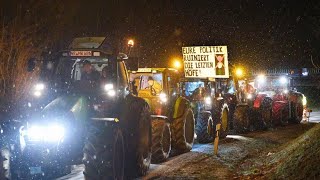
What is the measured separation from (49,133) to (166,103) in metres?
6.58

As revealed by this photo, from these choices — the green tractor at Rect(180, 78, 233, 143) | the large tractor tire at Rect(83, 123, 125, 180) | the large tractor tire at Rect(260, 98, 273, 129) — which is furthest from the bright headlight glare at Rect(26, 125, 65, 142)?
the large tractor tire at Rect(260, 98, 273, 129)

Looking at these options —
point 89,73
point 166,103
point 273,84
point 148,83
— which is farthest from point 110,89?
point 273,84

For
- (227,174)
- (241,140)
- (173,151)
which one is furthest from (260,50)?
(227,174)

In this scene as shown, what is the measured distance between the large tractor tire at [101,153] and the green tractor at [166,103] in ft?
14.3

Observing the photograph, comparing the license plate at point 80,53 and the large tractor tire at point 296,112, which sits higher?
the license plate at point 80,53

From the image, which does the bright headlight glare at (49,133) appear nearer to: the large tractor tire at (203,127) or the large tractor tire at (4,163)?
the large tractor tire at (4,163)

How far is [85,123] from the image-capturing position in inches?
369

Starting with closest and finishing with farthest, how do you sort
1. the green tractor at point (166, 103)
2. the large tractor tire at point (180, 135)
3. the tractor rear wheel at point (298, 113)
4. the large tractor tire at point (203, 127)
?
the green tractor at point (166, 103) < the large tractor tire at point (180, 135) < the large tractor tire at point (203, 127) < the tractor rear wheel at point (298, 113)

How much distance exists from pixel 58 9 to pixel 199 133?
476 inches

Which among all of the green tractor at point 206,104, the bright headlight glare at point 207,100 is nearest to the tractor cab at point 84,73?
the green tractor at point 206,104

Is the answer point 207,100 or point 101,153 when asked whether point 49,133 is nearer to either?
point 101,153

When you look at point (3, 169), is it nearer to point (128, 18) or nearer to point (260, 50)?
point (128, 18)

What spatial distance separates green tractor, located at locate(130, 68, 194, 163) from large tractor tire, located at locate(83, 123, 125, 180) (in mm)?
4363

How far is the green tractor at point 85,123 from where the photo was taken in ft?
29.5
